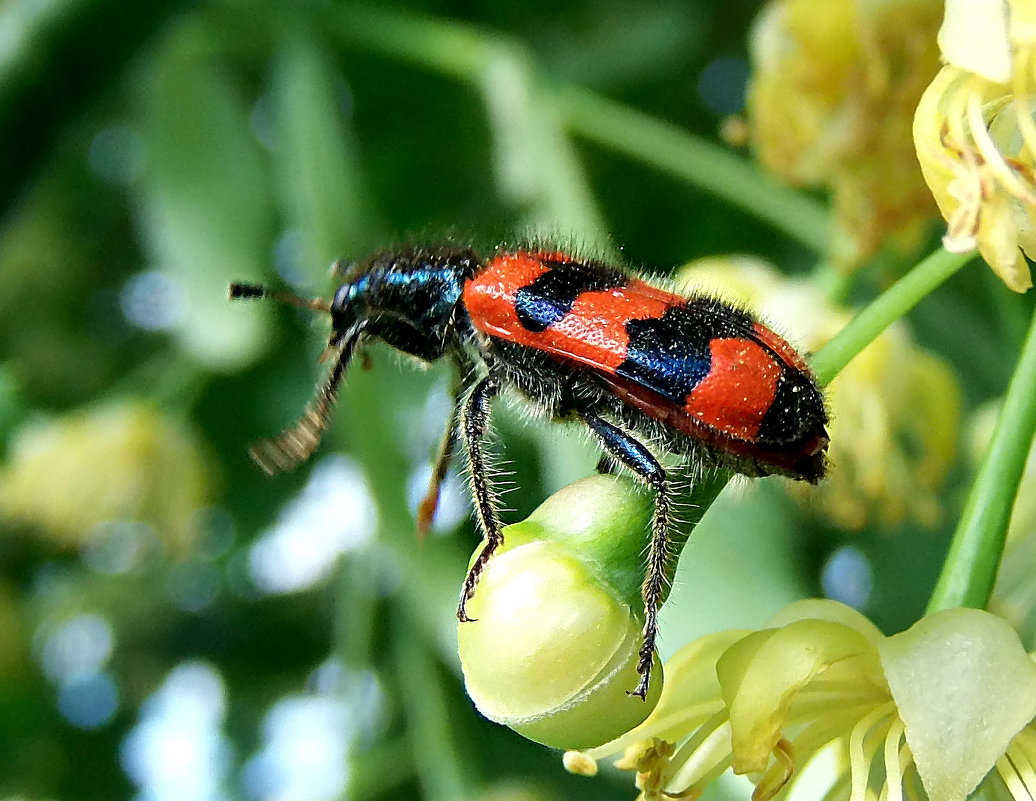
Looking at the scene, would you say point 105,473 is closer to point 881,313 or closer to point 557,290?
point 557,290

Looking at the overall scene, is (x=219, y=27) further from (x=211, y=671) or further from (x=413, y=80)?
(x=211, y=671)

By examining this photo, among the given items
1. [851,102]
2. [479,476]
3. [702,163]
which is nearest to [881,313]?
[479,476]

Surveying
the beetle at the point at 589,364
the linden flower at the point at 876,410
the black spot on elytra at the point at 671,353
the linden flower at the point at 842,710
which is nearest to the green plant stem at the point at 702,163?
the linden flower at the point at 876,410

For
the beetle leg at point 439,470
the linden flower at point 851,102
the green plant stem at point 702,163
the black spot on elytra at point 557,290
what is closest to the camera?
the black spot on elytra at point 557,290

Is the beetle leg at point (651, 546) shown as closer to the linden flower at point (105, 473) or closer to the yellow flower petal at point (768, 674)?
the yellow flower petal at point (768, 674)

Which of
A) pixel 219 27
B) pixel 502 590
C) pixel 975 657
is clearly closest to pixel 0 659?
pixel 219 27

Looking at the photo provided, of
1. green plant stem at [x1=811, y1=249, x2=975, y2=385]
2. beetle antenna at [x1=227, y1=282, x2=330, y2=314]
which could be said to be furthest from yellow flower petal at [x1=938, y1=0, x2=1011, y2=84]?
beetle antenna at [x1=227, y1=282, x2=330, y2=314]

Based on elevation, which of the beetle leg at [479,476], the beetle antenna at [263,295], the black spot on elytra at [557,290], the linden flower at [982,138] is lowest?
the beetle antenna at [263,295]
